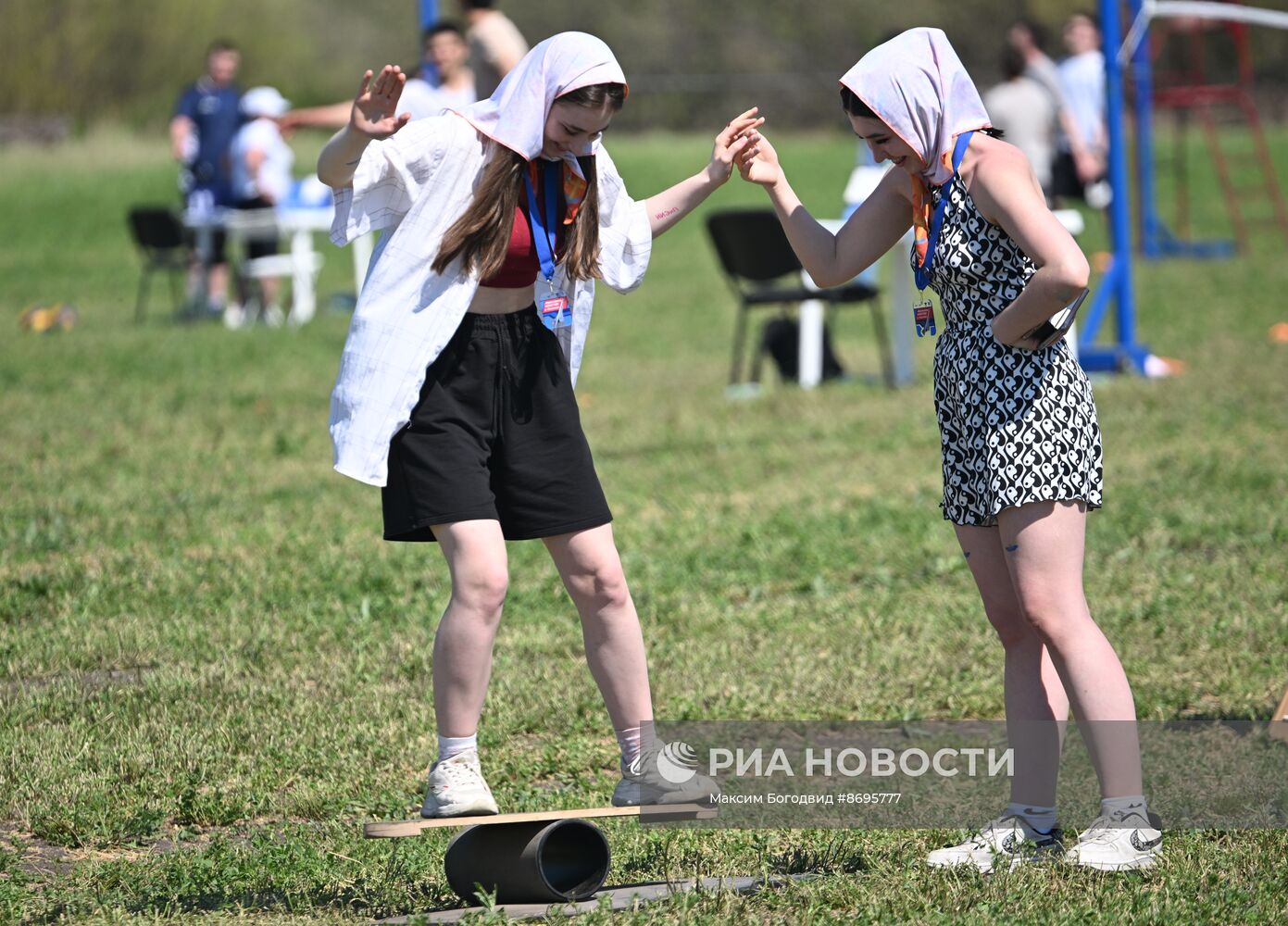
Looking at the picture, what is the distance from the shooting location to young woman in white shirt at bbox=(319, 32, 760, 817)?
3.50 meters

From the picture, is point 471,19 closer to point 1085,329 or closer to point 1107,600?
point 1085,329

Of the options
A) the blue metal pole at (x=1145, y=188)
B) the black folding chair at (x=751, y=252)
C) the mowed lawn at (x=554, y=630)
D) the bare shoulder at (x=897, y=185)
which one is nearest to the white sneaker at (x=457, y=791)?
the mowed lawn at (x=554, y=630)

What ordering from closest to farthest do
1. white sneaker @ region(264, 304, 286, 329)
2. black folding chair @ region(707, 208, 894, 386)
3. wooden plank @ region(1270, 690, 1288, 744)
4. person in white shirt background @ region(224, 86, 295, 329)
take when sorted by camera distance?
wooden plank @ region(1270, 690, 1288, 744), black folding chair @ region(707, 208, 894, 386), white sneaker @ region(264, 304, 286, 329), person in white shirt background @ region(224, 86, 295, 329)

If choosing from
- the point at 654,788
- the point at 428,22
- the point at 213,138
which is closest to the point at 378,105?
the point at 654,788

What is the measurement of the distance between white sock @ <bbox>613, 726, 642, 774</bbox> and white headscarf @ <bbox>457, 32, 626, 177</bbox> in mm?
1347

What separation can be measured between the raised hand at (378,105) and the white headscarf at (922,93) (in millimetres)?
991

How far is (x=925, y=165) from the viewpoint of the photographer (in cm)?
350

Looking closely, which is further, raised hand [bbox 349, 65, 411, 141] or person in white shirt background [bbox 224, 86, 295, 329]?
person in white shirt background [bbox 224, 86, 295, 329]

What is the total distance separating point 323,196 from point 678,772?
14.2 m

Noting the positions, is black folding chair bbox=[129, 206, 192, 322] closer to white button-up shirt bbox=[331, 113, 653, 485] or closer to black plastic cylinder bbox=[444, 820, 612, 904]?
white button-up shirt bbox=[331, 113, 653, 485]

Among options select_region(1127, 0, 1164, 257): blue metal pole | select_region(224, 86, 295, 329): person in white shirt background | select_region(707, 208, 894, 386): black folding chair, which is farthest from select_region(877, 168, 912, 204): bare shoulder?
select_region(1127, 0, 1164, 257): blue metal pole

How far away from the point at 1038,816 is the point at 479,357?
1.67m

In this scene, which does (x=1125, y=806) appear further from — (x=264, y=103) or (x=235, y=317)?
(x=264, y=103)

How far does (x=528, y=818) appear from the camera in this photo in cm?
331
